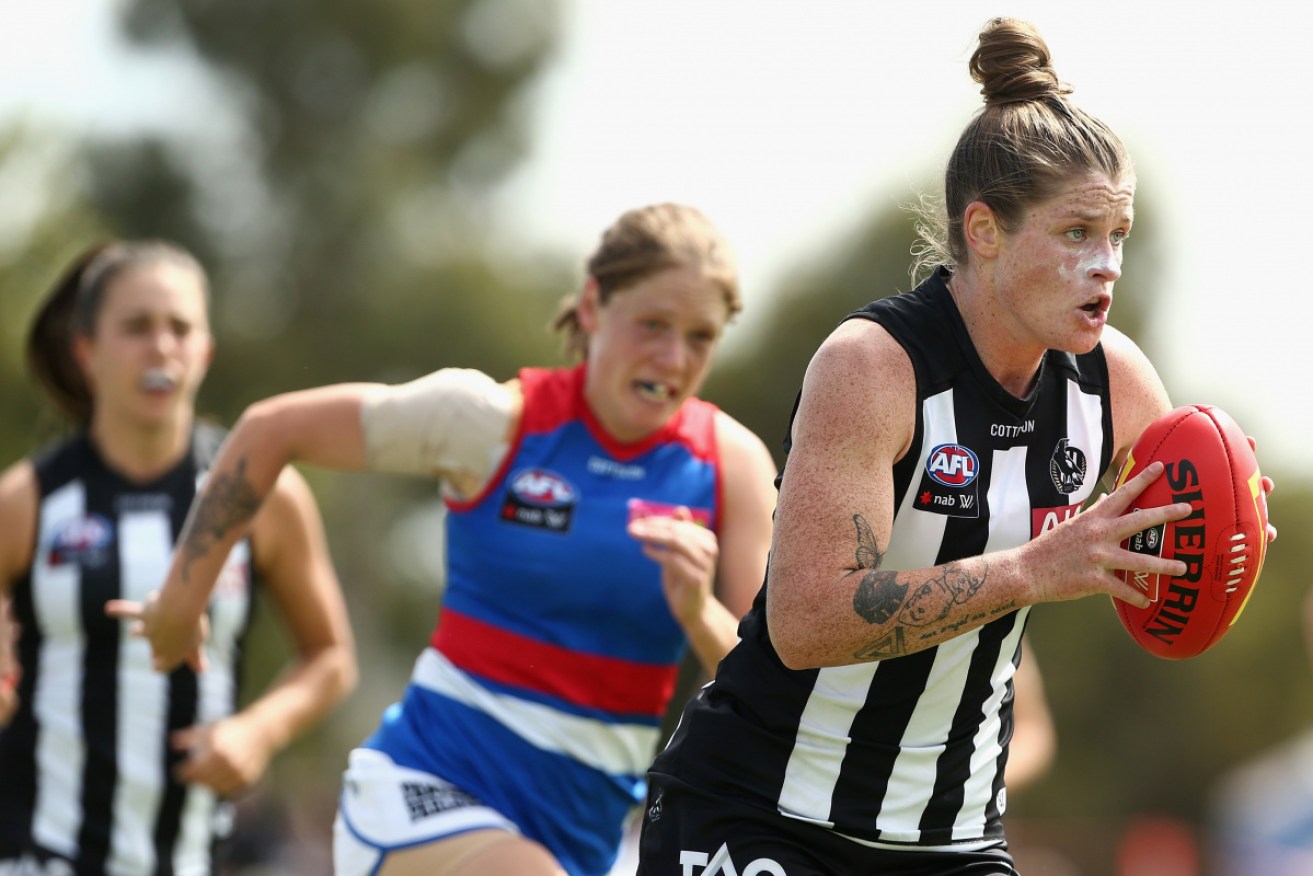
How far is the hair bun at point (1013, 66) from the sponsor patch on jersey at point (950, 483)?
755 millimetres

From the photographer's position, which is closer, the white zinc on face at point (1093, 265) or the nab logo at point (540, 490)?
the white zinc on face at point (1093, 265)

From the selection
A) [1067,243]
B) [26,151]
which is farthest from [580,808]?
[26,151]

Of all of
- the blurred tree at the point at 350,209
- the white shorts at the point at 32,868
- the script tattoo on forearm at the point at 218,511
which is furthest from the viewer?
the blurred tree at the point at 350,209

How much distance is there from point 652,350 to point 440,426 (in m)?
0.60

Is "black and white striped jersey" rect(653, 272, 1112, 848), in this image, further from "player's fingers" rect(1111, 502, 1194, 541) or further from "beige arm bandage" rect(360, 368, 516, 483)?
"beige arm bandage" rect(360, 368, 516, 483)

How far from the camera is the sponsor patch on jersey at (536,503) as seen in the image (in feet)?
14.9

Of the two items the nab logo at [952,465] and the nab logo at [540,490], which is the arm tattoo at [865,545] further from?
the nab logo at [540,490]

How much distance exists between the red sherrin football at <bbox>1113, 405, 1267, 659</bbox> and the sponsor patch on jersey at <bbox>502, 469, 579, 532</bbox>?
1.62 meters

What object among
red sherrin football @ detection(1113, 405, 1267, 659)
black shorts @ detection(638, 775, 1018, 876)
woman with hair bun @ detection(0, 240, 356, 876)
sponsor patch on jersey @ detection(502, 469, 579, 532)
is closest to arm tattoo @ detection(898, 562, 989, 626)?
red sherrin football @ detection(1113, 405, 1267, 659)

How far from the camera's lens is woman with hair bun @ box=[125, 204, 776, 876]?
4.48 m

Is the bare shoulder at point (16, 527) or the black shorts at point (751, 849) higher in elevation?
the bare shoulder at point (16, 527)

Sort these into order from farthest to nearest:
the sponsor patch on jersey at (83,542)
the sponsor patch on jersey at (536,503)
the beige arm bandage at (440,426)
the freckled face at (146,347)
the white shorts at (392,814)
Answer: the freckled face at (146,347)
the sponsor patch on jersey at (83,542)
the sponsor patch on jersey at (536,503)
the beige arm bandage at (440,426)
the white shorts at (392,814)

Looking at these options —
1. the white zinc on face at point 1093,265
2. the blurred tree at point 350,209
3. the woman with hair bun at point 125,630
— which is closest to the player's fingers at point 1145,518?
the white zinc on face at point 1093,265

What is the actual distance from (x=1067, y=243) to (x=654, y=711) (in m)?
1.88
